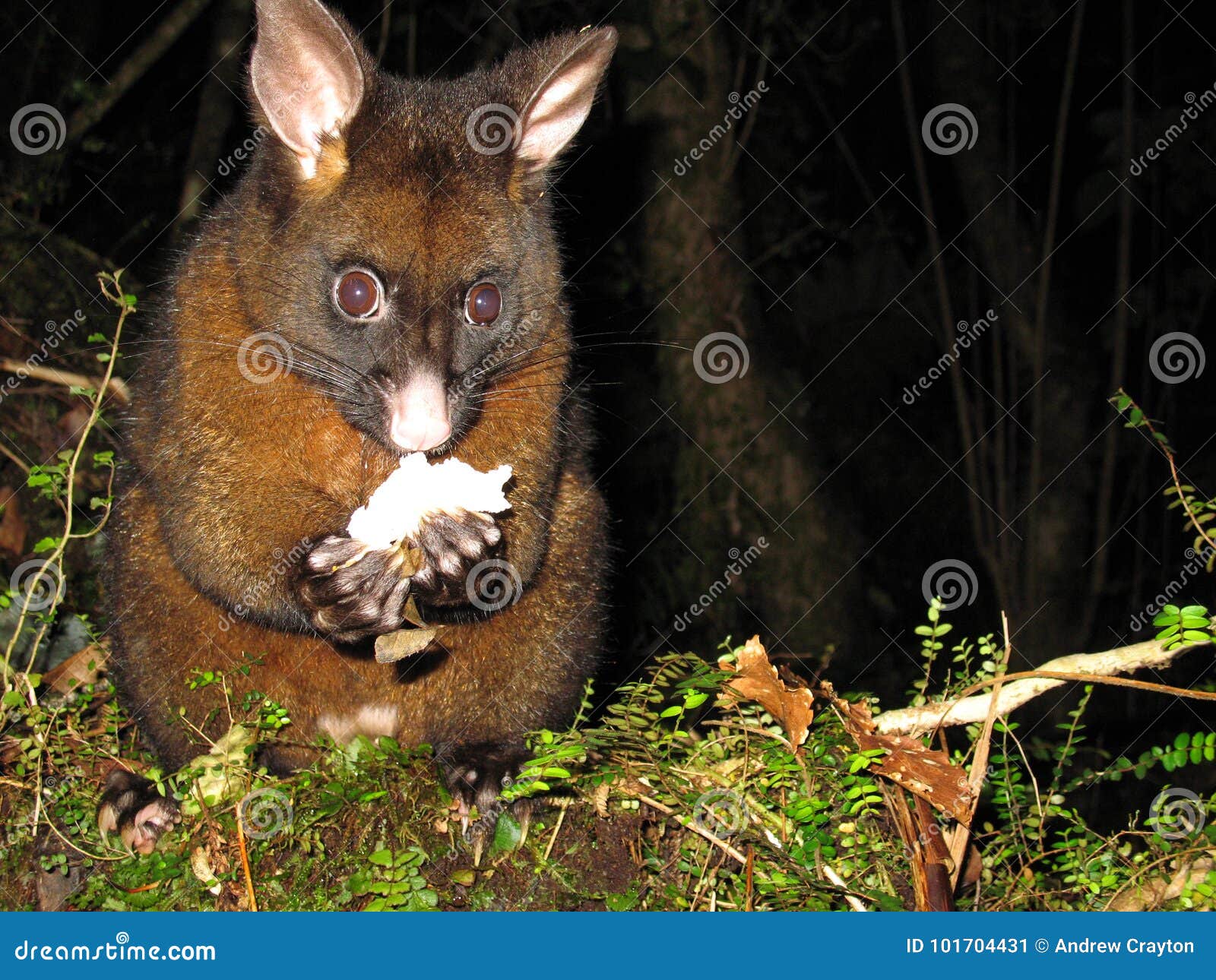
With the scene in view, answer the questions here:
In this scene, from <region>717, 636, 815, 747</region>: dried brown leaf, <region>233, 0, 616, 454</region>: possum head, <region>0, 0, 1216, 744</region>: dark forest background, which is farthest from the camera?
<region>0, 0, 1216, 744</region>: dark forest background

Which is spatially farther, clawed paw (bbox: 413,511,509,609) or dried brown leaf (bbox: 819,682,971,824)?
clawed paw (bbox: 413,511,509,609)

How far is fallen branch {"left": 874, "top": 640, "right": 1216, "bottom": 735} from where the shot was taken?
3.39 meters

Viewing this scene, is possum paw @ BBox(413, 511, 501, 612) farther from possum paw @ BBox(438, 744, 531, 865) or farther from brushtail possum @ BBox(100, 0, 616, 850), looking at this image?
possum paw @ BBox(438, 744, 531, 865)

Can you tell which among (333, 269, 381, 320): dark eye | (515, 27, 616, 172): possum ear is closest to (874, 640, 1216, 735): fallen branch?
(333, 269, 381, 320): dark eye

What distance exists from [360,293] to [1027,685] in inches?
90.6

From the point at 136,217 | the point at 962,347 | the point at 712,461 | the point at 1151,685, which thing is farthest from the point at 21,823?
the point at 962,347

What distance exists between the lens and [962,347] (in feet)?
33.0

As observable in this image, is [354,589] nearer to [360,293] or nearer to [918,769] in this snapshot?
[360,293]

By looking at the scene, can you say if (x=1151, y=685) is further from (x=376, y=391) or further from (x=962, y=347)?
(x=962, y=347)

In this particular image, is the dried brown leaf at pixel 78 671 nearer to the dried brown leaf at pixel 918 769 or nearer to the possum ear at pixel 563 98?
the possum ear at pixel 563 98

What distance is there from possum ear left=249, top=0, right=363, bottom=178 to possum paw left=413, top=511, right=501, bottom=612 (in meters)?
1.19

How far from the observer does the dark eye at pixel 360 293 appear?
11.6 feet

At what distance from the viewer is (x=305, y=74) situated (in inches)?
142

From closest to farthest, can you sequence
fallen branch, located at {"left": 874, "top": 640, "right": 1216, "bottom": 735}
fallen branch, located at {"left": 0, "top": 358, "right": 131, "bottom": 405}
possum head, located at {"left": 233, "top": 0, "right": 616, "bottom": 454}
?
fallen branch, located at {"left": 874, "top": 640, "right": 1216, "bottom": 735} < possum head, located at {"left": 233, "top": 0, "right": 616, "bottom": 454} < fallen branch, located at {"left": 0, "top": 358, "right": 131, "bottom": 405}
